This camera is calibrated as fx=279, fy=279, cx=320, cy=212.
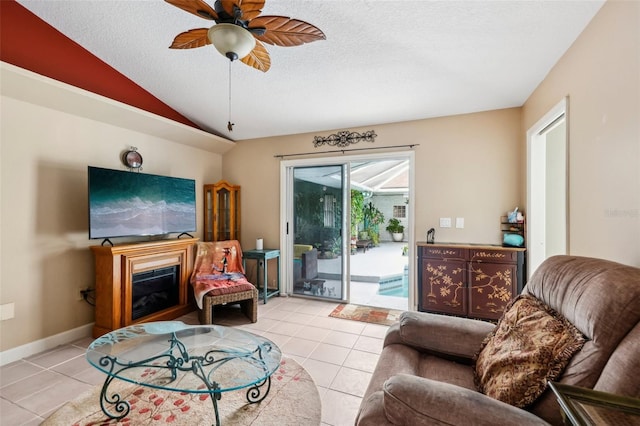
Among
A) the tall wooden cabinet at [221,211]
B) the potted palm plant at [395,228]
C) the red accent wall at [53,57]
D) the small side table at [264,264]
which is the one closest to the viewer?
the red accent wall at [53,57]

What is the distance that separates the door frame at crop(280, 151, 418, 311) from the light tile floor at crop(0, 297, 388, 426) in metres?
0.78

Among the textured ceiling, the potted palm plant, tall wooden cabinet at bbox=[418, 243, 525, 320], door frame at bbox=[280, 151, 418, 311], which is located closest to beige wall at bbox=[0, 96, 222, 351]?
the textured ceiling

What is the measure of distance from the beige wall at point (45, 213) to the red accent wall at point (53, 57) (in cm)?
35

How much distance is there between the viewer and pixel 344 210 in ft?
13.3

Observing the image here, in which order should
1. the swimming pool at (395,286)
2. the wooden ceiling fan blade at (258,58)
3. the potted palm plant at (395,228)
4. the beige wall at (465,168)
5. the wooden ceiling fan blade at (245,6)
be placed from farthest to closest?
the potted palm plant at (395,228)
the swimming pool at (395,286)
the beige wall at (465,168)
the wooden ceiling fan blade at (258,58)
the wooden ceiling fan blade at (245,6)

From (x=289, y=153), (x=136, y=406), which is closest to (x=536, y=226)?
(x=289, y=153)

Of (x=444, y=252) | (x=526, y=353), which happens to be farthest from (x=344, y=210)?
(x=526, y=353)

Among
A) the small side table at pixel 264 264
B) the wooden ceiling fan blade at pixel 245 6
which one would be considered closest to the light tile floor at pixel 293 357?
the small side table at pixel 264 264

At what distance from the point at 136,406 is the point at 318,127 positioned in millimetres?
3532

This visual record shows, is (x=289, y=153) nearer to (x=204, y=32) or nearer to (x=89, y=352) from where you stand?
(x=204, y=32)

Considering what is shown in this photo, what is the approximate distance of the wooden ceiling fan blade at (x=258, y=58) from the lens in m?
1.86

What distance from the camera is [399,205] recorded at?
29.5 feet

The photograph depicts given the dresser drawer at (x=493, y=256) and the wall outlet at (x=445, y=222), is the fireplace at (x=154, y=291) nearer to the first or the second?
the wall outlet at (x=445, y=222)

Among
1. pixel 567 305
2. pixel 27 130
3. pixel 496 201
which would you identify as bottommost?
pixel 567 305
